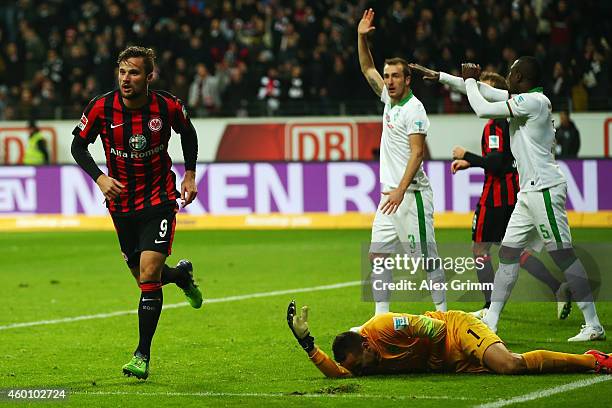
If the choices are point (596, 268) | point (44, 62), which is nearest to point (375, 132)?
point (44, 62)

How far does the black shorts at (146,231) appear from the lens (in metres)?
8.09

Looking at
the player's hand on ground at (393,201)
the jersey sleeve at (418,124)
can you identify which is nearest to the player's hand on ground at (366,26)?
the jersey sleeve at (418,124)

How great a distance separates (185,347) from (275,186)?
452 inches

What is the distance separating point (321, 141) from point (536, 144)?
1616 centimetres

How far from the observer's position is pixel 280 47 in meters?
26.0

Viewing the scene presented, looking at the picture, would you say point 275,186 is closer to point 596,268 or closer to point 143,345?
point 596,268

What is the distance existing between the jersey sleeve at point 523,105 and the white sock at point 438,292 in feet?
4.85

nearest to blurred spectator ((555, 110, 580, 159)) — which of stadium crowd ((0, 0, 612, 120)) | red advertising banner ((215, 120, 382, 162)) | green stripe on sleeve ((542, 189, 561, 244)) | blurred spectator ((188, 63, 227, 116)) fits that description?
stadium crowd ((0, 0, 612, 120))

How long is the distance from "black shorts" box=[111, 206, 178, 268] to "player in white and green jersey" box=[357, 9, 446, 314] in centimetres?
182

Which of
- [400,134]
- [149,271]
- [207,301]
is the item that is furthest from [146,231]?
[207,301]

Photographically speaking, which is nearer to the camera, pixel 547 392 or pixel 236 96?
pixel 547 392

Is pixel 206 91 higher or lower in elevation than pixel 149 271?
higher

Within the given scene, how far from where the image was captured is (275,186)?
20781mm

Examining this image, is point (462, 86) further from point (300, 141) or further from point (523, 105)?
point (300, 141)
